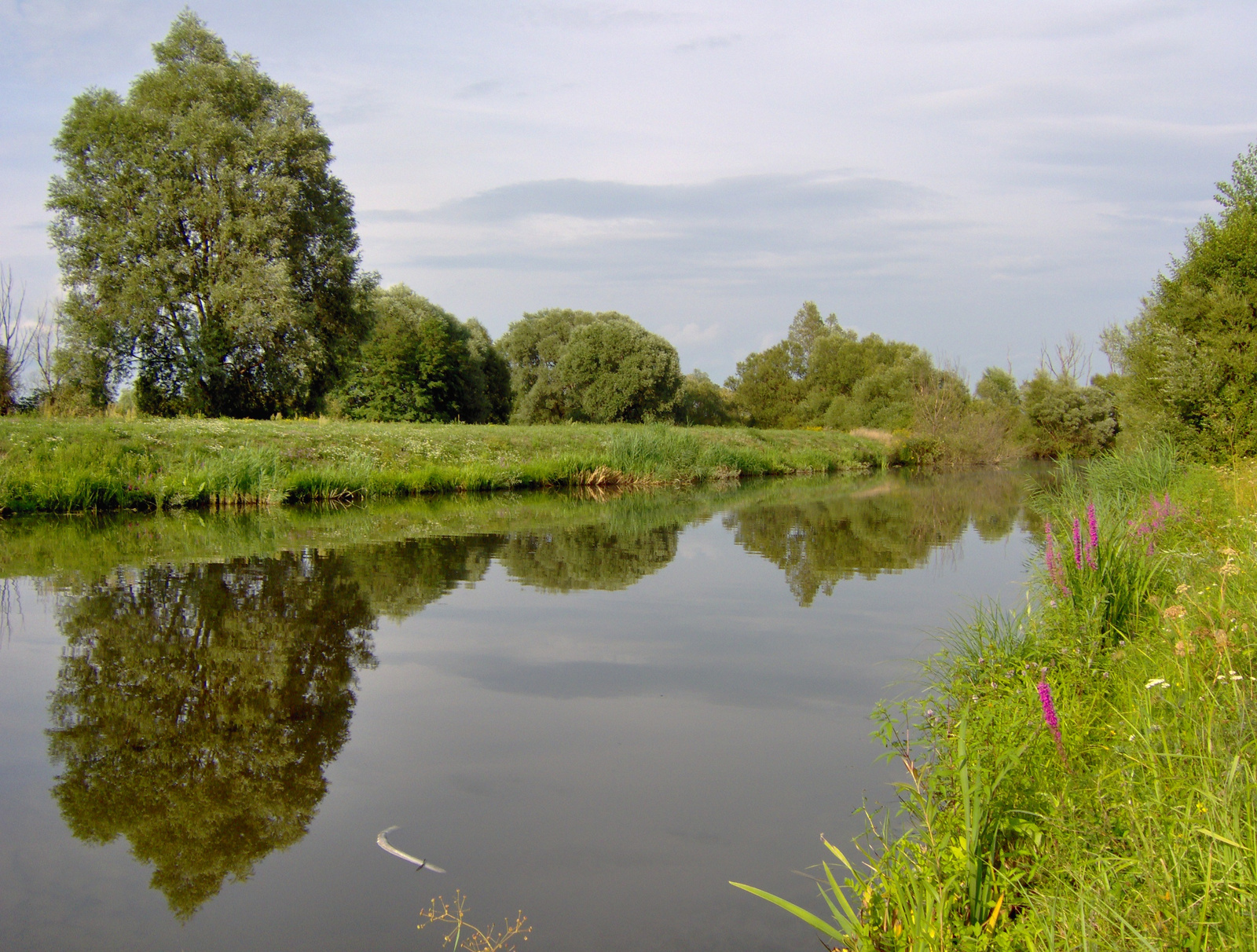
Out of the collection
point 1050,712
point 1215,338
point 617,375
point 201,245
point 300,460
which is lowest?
point 1050,712

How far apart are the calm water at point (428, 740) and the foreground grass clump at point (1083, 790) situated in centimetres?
38

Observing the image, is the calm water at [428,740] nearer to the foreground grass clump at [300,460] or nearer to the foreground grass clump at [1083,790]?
the foreground grass clump at [1083,790]

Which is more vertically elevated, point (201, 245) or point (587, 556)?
point (201, 245)

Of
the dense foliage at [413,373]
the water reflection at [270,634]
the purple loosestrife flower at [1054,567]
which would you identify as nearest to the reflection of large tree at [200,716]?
the water reflection at [270,634]

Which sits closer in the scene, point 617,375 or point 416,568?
point 416,568

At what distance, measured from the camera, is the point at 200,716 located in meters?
4.50

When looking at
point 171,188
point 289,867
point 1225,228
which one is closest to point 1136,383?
point 1225,228

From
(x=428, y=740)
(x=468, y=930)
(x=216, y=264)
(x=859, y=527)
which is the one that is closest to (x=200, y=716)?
(x=428, y=740)

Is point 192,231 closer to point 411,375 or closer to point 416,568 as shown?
point 411,375

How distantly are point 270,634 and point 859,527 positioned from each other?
31.9 feet

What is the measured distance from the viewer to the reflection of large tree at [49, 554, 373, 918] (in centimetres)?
332

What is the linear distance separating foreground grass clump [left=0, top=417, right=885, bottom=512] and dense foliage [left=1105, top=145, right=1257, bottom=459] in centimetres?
1199

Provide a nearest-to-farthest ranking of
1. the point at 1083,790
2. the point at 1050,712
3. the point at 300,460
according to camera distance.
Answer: the point at 1050,712 < the point at 1083,790 < the point at 300,460

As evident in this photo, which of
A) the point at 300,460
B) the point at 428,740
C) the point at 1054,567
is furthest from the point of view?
the point at 300,460
